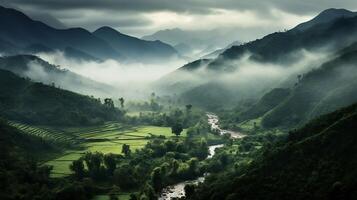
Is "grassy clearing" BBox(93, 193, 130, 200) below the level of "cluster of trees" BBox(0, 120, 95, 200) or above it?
below

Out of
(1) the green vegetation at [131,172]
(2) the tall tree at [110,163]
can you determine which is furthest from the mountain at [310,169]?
(2) the tall tree at [110,163]

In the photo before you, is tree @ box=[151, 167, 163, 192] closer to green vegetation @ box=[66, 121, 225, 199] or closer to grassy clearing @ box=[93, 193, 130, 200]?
green vegetation @ box=[66, 121, 225, 199]

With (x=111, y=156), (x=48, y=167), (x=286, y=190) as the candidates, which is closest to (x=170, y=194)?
(x=111, y=156)

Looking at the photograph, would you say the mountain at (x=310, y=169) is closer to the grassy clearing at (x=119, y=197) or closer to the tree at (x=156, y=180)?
the grassy clearing at (x=119, y=197)

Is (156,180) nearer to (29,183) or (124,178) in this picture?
(124,178)

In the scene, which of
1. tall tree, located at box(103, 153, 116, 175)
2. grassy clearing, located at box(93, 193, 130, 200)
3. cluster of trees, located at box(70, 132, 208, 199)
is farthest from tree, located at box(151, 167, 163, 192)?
tall tree, located at box(103, 153, 116, 175)

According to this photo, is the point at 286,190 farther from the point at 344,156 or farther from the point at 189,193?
the point at 189,193

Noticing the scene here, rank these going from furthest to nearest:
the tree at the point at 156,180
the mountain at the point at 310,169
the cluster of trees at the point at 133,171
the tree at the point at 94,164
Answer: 1. the tree at the point at 94,164
2. the cluster of trees at the point at 133,171
3. the tree at the point at 156,180
4. the mountain at the point at 310,169

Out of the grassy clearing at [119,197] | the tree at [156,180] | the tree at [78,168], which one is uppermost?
the tree at [78,168]

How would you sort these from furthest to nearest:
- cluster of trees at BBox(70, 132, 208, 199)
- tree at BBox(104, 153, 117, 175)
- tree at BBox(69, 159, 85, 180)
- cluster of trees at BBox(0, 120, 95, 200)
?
tree at BBox(104, 153, 117, 175) < tree at BBox(69, 159, 85, 180) < cluster of trees at BBox(70, 132, 208, 199) < cluster of trees at BBox(0, 120, 95, 200)
